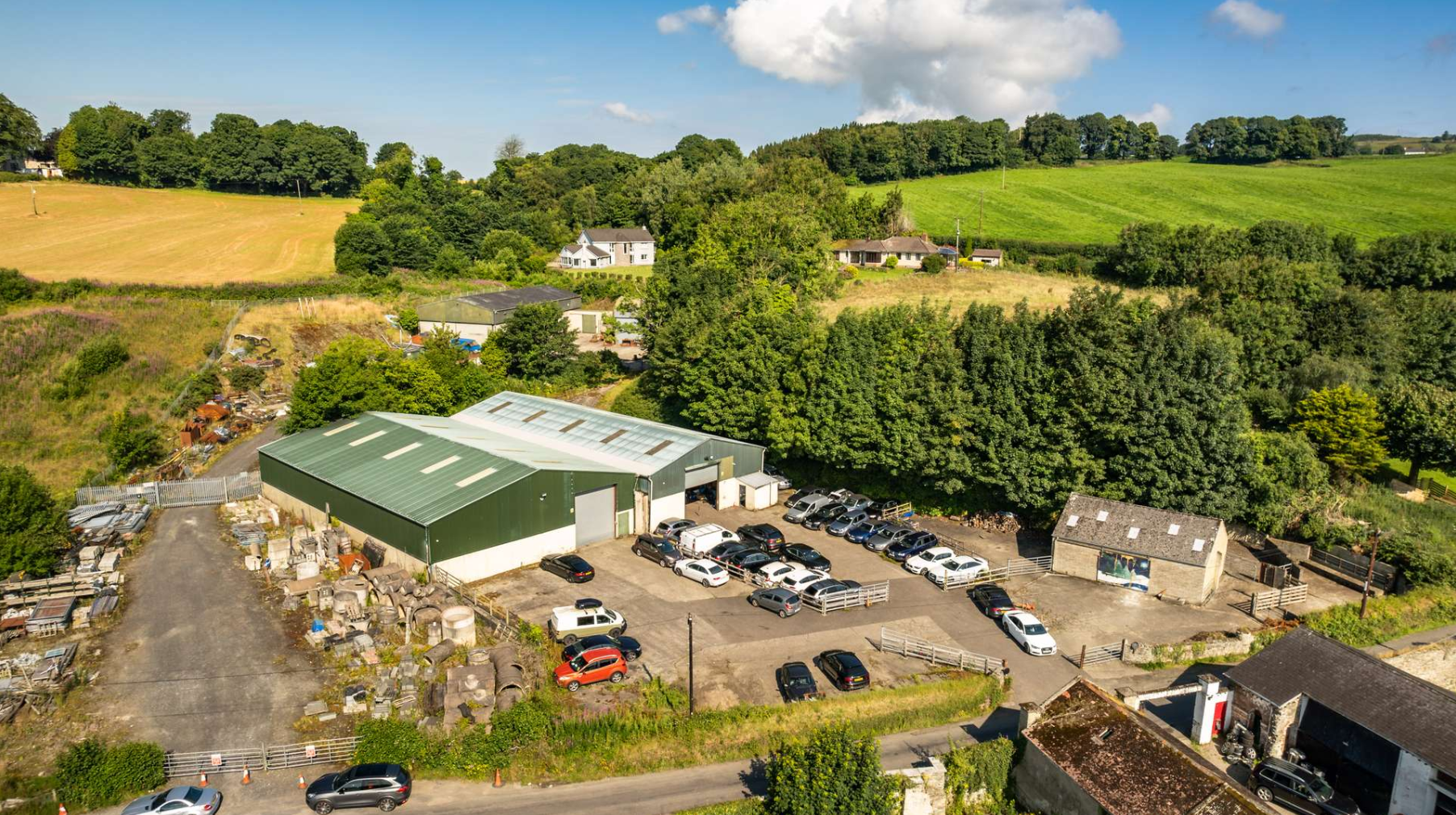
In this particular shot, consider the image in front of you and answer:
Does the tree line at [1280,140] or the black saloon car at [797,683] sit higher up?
the tree line at [1280,140]

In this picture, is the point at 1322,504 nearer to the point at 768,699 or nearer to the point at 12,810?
the point at 768,699

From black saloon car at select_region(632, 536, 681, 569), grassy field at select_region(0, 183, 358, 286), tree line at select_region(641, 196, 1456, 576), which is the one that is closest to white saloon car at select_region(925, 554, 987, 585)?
tree line at select_region(641, 196, 1456, 576)

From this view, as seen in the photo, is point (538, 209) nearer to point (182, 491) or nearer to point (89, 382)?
point (89, 382)

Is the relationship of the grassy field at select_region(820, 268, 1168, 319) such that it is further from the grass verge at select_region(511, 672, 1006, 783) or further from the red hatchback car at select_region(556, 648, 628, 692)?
the red hatchback car at select_region(556, 648, 628, 692)

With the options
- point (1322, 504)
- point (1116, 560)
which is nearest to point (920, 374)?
point (1116, 560)

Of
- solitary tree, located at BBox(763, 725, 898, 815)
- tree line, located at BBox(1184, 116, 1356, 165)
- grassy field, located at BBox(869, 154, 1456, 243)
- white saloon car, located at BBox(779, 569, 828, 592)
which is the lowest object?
white saloon car, located at BBox(779, 569, 828, 592)

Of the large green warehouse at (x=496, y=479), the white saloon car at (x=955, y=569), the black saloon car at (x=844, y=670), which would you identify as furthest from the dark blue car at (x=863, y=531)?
the black saloon car at (x=844, y=670)

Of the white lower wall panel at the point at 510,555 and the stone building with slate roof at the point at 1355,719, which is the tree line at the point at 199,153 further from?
the stone building with slate roof at the point at 1355,719
